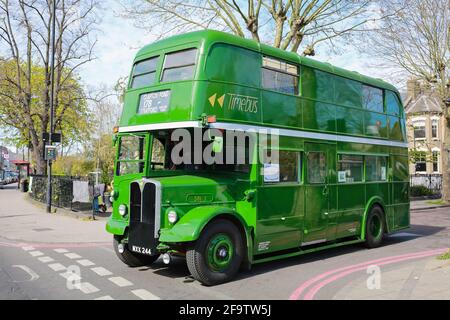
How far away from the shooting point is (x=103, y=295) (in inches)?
253

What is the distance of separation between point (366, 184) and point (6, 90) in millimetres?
29388

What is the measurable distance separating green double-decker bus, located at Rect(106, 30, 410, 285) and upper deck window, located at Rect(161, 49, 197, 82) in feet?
0.07

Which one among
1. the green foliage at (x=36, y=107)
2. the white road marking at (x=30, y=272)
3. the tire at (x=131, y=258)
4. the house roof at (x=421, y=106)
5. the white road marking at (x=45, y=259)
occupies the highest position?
the house roof at (x=421, y=106)

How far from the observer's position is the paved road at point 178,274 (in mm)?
6527

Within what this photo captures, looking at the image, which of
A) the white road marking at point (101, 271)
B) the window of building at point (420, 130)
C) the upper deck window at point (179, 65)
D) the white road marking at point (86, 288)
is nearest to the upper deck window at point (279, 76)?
the upper deck window at point (179, 65)

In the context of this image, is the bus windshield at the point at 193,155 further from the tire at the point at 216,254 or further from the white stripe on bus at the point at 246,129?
the tire at the point at 216,254

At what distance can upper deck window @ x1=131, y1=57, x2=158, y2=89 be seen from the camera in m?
8.02

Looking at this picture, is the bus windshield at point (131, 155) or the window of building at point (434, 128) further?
the window of building at point (434, 128)

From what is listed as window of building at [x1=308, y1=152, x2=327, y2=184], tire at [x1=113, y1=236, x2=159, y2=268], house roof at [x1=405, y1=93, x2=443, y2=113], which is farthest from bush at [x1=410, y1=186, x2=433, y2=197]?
tire at [x1=113, y1=236, x2=159, y2=268]

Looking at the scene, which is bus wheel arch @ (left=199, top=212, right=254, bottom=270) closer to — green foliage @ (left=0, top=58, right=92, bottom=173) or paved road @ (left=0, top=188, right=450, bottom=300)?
paved road @ (left=0, top=188, right=450, bottom=300)

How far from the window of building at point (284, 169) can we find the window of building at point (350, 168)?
1.65 meters

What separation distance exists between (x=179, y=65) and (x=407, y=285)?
16.9 ft

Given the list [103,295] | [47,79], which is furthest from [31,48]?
[103,295]

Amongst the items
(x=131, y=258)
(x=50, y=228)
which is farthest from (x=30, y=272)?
(x=50, y=228)
